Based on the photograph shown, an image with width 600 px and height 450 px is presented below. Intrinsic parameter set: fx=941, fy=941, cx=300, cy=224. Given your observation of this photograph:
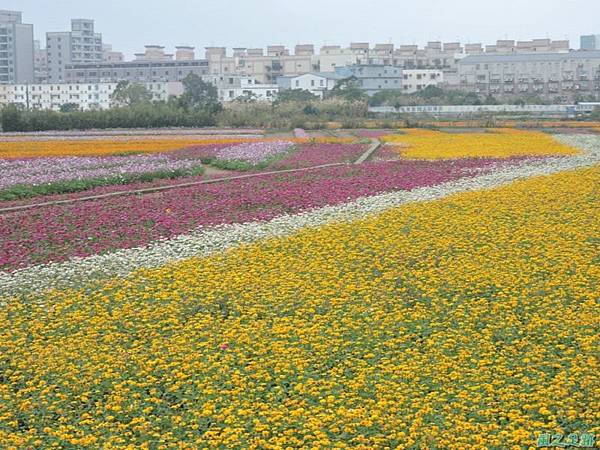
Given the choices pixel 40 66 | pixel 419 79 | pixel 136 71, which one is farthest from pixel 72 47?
pixel 419 79

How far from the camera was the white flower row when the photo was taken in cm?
1131

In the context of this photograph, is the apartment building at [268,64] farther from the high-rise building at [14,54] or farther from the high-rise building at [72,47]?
the high-rise building at [14,54]

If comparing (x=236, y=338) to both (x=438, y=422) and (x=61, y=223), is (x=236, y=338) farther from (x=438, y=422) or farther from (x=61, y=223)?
(x=61, y=223)

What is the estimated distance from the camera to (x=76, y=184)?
64.9ft

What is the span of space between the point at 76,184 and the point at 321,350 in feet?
41.4

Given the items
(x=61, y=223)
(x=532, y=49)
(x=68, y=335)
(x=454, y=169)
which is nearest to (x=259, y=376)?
(x=68, y=335)

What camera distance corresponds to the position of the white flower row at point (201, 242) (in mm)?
11312

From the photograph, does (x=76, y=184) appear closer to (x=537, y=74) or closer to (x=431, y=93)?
(x=431, y=93)

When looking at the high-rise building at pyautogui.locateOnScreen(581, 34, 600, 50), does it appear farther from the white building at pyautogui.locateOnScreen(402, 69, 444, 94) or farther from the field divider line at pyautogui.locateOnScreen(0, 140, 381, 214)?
the field divider line at pyautogui.locateOnScreen(0, 140, 381, 214)

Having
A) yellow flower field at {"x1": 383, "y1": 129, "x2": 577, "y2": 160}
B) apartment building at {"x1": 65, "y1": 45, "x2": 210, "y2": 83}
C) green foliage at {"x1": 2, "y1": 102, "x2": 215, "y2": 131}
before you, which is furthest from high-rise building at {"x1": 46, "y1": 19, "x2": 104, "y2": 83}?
yellow flower field at {"x1": 383, "y1": 129, "x2": 577, "y2": 160}

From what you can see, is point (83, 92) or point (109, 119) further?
point (83, 92)

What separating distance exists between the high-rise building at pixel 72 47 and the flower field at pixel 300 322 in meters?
128

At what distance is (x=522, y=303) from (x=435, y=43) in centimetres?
14161

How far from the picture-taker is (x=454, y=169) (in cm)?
2284
